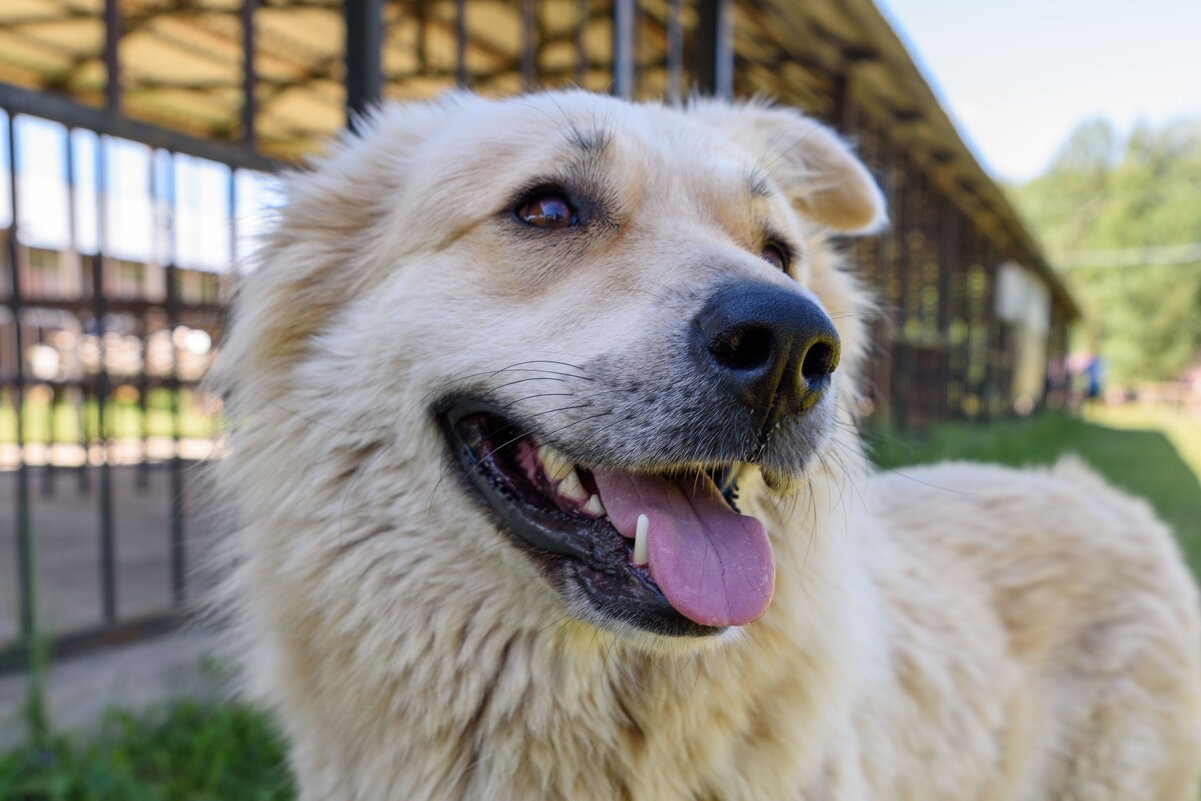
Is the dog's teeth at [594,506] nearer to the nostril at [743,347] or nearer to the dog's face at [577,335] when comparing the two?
the dog's face at [577,335]

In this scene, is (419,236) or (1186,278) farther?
(1186,278)

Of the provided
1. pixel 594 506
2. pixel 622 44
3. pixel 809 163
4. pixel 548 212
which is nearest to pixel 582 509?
pixel 594 506

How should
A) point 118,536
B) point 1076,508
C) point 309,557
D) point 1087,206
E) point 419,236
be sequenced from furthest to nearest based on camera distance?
point 1087,206 < point 118,536 < point 1076,508 < point 419,236 < point 309,557

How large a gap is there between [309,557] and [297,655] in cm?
24

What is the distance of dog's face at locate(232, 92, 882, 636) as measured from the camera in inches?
57.4

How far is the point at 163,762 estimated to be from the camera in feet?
8.81

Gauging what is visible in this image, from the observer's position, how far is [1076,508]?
2.62m

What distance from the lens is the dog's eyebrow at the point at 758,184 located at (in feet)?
6.61

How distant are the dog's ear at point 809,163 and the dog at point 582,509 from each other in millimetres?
191

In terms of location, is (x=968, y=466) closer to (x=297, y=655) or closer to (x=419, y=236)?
(x=419, y=236)

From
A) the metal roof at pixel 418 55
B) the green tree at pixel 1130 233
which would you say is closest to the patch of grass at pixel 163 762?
the metal roof at pixel 418 55

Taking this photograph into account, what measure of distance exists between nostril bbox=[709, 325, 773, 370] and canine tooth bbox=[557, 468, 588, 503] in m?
0.42

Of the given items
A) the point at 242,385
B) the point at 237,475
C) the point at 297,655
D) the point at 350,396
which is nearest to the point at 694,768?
the point at 297,655

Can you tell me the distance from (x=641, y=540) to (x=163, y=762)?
7.09 feet
